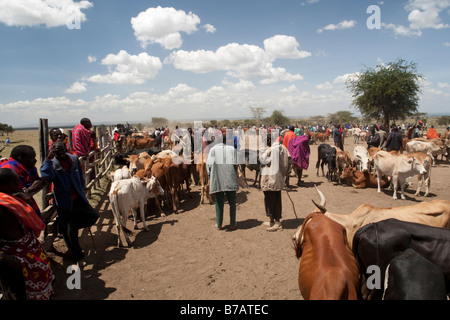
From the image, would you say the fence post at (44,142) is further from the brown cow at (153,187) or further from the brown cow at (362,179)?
the brown cow at (362,179)

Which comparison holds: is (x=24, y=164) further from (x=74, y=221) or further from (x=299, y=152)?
(x=299, y=152)

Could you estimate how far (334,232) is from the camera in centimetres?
285

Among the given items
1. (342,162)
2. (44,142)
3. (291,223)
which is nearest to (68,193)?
(44,142)

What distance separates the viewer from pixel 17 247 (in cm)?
280

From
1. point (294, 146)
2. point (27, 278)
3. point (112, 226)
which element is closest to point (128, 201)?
point (112, 226)

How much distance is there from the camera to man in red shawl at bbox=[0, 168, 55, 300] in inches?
106

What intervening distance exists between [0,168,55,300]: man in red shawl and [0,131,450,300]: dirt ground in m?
1.25

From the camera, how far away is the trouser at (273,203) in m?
6.01

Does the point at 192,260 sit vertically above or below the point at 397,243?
below

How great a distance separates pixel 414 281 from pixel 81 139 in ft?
26.2

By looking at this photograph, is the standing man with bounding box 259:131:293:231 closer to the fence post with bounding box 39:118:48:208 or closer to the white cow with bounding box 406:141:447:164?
the fence post with bounding box 39:118:48:208

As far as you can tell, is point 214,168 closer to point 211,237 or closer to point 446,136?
point 211,237

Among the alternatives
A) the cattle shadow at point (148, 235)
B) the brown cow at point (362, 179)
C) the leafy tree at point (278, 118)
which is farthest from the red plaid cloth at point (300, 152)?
the leafy tree at point (278, 118)

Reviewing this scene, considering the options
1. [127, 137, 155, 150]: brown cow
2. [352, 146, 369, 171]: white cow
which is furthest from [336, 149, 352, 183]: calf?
[127, 137, 155, 150]: brown cow
